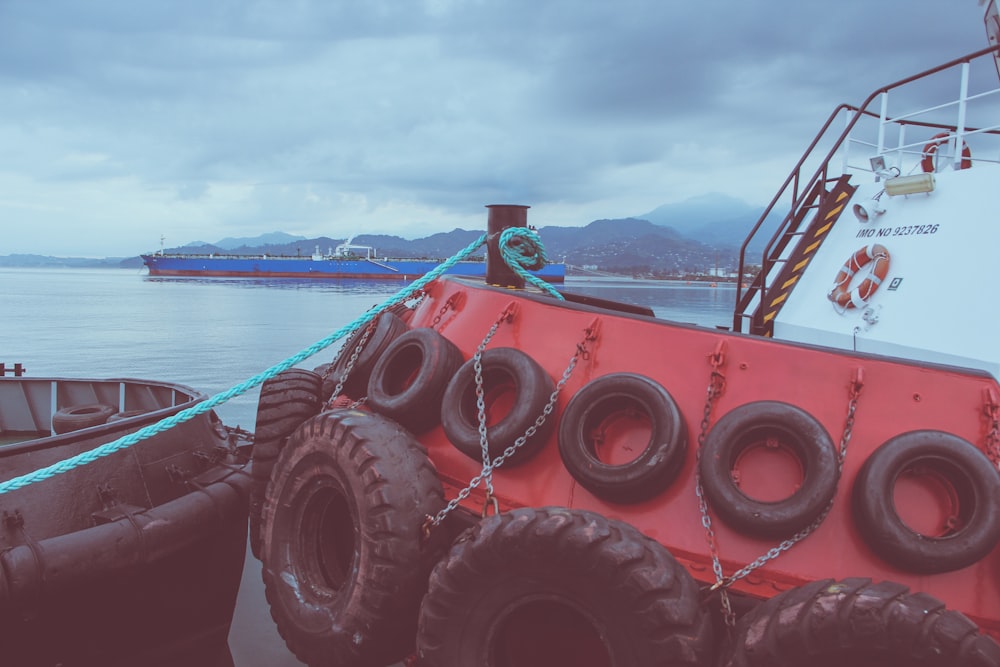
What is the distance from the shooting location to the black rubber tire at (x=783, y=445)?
2.93 metres

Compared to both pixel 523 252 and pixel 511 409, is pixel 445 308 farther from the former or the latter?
pixel 511 409

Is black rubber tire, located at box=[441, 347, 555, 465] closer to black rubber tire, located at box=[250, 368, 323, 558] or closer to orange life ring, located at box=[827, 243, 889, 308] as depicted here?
black rubber tire, located at box=[250, 368, 323, 558]

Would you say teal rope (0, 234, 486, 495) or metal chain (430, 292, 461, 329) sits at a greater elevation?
metal chain (430, 292, 461, 329)

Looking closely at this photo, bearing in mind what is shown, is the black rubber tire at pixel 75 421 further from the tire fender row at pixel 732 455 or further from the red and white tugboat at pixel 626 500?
the tire fender row at pixel 732 455

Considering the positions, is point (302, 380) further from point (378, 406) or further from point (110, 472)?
point (110, 472)

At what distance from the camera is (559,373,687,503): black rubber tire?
3197 millimetres

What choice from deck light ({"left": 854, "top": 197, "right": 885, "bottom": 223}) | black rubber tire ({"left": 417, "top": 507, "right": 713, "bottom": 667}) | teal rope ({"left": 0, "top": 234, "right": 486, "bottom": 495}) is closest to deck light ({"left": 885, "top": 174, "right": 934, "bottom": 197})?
deck light ({"left": 854, "top": 197, "right": 885, "bottom": 223})

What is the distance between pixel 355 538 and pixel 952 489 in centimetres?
272

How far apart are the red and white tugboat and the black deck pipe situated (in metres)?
0.56

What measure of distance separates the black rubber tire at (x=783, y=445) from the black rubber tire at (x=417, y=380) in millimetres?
1572

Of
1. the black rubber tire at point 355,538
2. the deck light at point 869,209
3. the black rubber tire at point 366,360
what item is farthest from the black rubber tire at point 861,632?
the deck light at point 869,209

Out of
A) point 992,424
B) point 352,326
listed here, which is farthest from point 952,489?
point 352,326

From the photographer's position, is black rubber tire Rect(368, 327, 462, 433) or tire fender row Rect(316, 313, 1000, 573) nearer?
tire fender row Rect(316, 313, 1000, 573)

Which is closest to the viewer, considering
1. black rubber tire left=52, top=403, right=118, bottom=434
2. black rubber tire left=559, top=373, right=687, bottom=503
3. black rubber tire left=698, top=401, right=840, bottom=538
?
black rubber tire left=698, top=401, right=840, bottom=538
